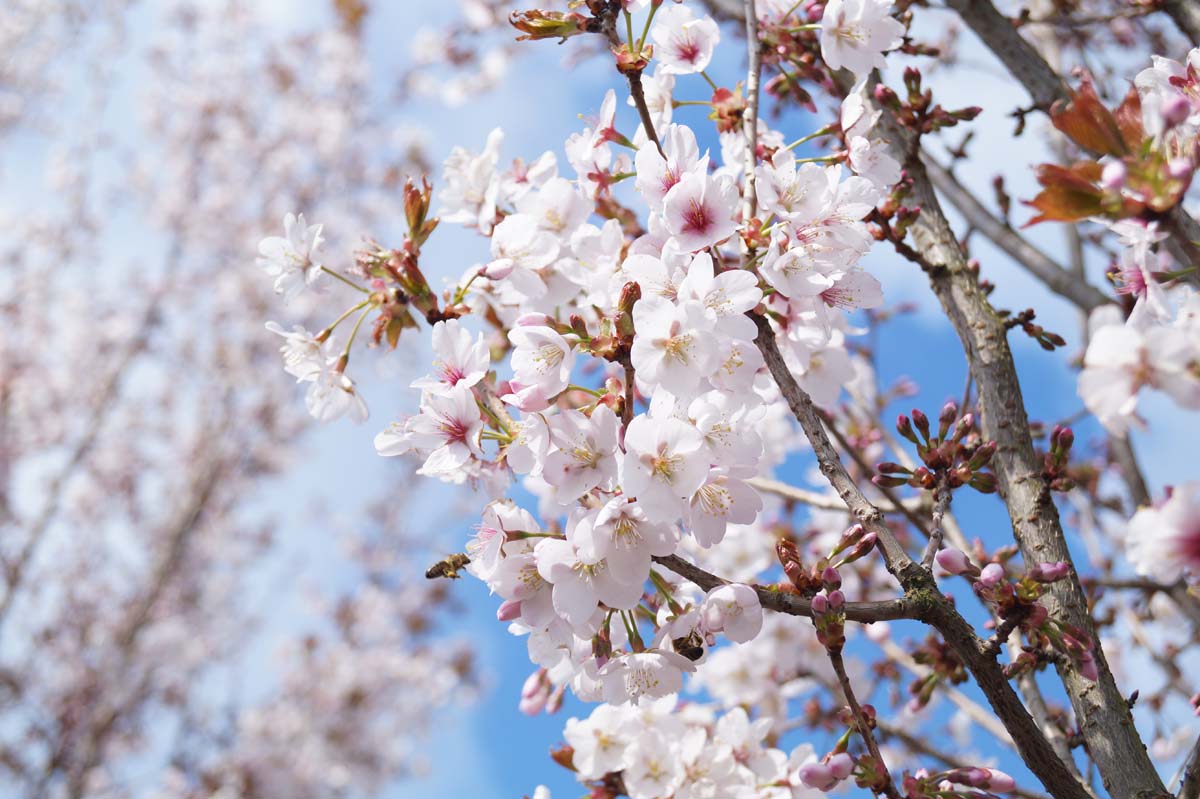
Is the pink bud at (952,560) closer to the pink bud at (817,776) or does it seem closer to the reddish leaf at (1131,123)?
the pink bud at (817,776)

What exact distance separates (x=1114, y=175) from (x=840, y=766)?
901 mm

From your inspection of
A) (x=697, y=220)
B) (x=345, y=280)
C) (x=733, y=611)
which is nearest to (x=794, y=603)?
(x=733, y=611)

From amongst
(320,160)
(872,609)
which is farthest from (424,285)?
(320,160)

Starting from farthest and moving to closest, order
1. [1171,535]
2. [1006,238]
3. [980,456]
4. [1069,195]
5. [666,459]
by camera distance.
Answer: [1006,238] → [980,456] → [666,459] → [1069,195] → [1171,535]

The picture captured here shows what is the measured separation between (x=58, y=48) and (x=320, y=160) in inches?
110

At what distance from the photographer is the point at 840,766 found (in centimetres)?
128

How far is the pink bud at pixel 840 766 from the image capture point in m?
1.28

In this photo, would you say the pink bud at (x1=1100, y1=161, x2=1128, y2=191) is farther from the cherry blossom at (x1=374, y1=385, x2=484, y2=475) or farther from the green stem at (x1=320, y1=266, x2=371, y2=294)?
the green stem at (x1=320, y1=266, x2=371, y2=294)

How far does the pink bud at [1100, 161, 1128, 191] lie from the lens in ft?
2.87

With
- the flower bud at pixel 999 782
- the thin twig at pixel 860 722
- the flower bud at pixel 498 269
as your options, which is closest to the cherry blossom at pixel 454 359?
the flower bud at pixel 498 269

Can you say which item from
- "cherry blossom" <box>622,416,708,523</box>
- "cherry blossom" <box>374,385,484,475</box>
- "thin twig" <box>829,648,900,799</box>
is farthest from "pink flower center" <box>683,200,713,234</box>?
"thin twig" <box>829,648,900,799</box>

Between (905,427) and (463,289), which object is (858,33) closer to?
(905,427)

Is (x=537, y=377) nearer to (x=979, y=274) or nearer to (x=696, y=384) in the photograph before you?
(x=696, y=384)

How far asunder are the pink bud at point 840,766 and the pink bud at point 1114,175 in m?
0.88
